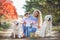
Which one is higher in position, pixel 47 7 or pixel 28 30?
pixel 47 7

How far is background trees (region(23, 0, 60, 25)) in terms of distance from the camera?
1919mm

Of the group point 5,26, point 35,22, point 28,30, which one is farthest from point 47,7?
point 5,26

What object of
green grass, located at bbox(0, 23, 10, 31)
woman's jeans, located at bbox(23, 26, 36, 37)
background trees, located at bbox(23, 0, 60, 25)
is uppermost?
background trees, located at bbox(23, 0, 60, 25)

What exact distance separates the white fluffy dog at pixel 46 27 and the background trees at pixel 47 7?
44 millimetres

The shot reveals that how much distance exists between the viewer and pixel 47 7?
75.9 inches

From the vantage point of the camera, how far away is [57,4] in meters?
1.93

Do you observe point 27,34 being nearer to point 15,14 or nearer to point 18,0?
point 15,14

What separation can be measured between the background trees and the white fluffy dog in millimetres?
44

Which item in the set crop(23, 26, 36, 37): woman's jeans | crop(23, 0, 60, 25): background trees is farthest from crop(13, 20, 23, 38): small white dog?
crop(23, 0, 60, 25): background trees

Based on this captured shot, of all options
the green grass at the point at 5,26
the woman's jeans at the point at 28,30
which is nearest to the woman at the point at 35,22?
the woman's jeans at the point at 28,30

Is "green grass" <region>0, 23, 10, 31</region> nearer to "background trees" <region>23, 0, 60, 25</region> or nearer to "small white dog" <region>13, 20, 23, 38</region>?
"small white dog" <region>13, 20, 23, 38</region>

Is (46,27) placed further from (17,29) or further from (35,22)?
(17,29)

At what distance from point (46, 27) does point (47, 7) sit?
20cm

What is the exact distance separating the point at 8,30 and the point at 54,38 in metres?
0.46
